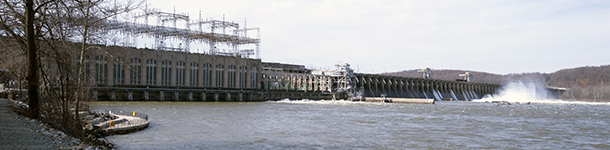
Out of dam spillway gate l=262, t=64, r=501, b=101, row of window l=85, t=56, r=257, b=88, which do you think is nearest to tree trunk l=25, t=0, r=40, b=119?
row of window l=85, t=56, r=257, b=88

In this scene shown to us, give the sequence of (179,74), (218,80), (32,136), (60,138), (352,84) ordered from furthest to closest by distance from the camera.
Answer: (352,84)
(218,80)
(179,74)
(60,138)
(32,136)

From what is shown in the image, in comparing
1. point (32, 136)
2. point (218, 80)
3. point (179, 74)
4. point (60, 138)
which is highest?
point (179, 74)

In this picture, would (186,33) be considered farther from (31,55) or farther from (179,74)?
(31,55)

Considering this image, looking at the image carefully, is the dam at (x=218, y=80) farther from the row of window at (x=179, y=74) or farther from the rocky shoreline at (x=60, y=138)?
the rocky shoreline at (x=60, y=138)

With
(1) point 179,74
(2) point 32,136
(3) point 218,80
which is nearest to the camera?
(2) point 32,136

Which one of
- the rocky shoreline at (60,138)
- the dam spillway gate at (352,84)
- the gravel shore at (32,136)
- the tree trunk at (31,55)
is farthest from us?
the dam spillway gate at (352,84)

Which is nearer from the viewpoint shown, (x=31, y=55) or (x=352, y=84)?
(x=31, y=55)

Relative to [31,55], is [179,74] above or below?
above

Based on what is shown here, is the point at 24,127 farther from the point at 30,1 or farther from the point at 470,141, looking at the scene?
the point at 470,141

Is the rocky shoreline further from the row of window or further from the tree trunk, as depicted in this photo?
the row of window

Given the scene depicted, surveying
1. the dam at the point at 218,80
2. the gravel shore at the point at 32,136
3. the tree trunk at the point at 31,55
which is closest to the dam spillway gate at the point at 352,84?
the dam at the point at 218,80

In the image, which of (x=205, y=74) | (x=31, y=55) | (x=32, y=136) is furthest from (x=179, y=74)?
(x=32, y=136)

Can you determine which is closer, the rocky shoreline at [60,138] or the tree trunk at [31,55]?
the rocky shoreline at [60,138]

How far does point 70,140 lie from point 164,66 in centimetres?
6711
